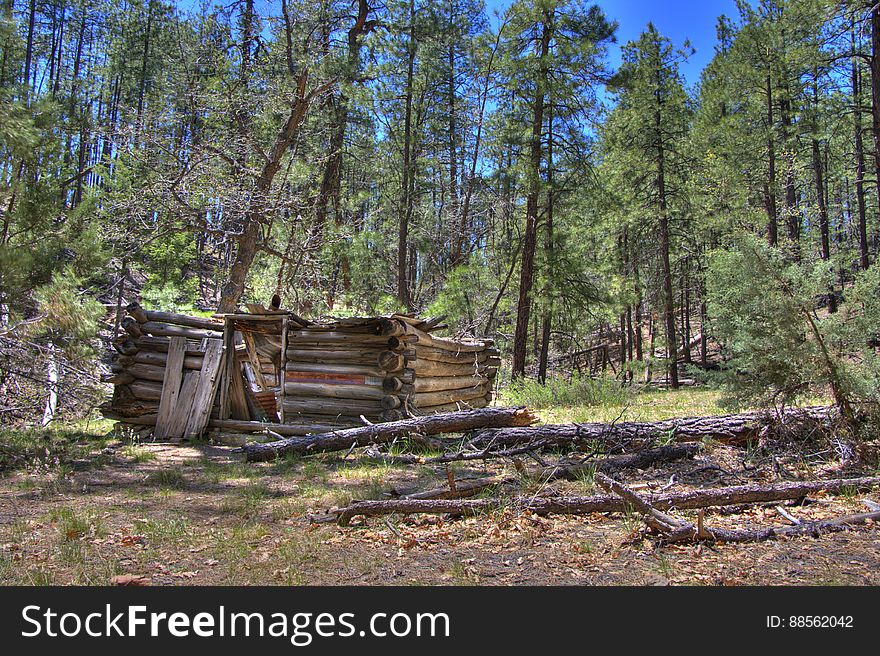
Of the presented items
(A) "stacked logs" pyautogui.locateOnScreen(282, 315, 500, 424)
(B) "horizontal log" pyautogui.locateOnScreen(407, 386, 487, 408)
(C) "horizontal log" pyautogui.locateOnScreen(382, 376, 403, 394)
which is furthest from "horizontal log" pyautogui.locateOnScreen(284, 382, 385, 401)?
(B) "horizontal log" pyautogui.locateOnScreen(407, 386, 487, 408)

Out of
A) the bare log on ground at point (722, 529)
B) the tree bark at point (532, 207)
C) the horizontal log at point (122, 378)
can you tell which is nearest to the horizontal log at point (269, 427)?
the horizontal log at point (122, 378)

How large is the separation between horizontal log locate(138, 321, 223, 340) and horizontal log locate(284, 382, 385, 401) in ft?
5.60

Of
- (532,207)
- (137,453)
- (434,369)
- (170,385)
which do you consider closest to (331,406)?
(434,369)

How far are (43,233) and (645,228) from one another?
1871 cm

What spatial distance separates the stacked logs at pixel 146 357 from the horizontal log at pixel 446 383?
3834 mm

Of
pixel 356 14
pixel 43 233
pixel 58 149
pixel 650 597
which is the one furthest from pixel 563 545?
pixel 356 14

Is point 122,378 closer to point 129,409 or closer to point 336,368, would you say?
point 129,409

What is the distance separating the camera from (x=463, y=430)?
8102 millimetres

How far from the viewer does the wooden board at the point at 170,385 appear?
10125 millimetres

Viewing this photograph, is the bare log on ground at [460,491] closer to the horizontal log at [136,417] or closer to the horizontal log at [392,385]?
the horizontal log at [392,385]

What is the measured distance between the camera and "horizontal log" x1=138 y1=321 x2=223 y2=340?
1059 centimetres

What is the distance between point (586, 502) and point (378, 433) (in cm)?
388

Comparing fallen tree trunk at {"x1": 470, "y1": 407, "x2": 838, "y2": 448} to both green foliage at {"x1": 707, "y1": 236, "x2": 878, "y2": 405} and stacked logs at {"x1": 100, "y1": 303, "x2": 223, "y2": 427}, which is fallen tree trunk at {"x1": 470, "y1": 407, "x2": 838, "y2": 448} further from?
stacked logs at {"x1": 100, "y1": 303, "x2": 223, "y2": 427}

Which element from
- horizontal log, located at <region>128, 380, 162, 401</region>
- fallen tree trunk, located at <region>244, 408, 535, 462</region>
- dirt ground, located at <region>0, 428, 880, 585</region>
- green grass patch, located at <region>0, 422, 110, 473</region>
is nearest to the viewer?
dirt ground, located at <region>0, 428, 880, 585</region>
